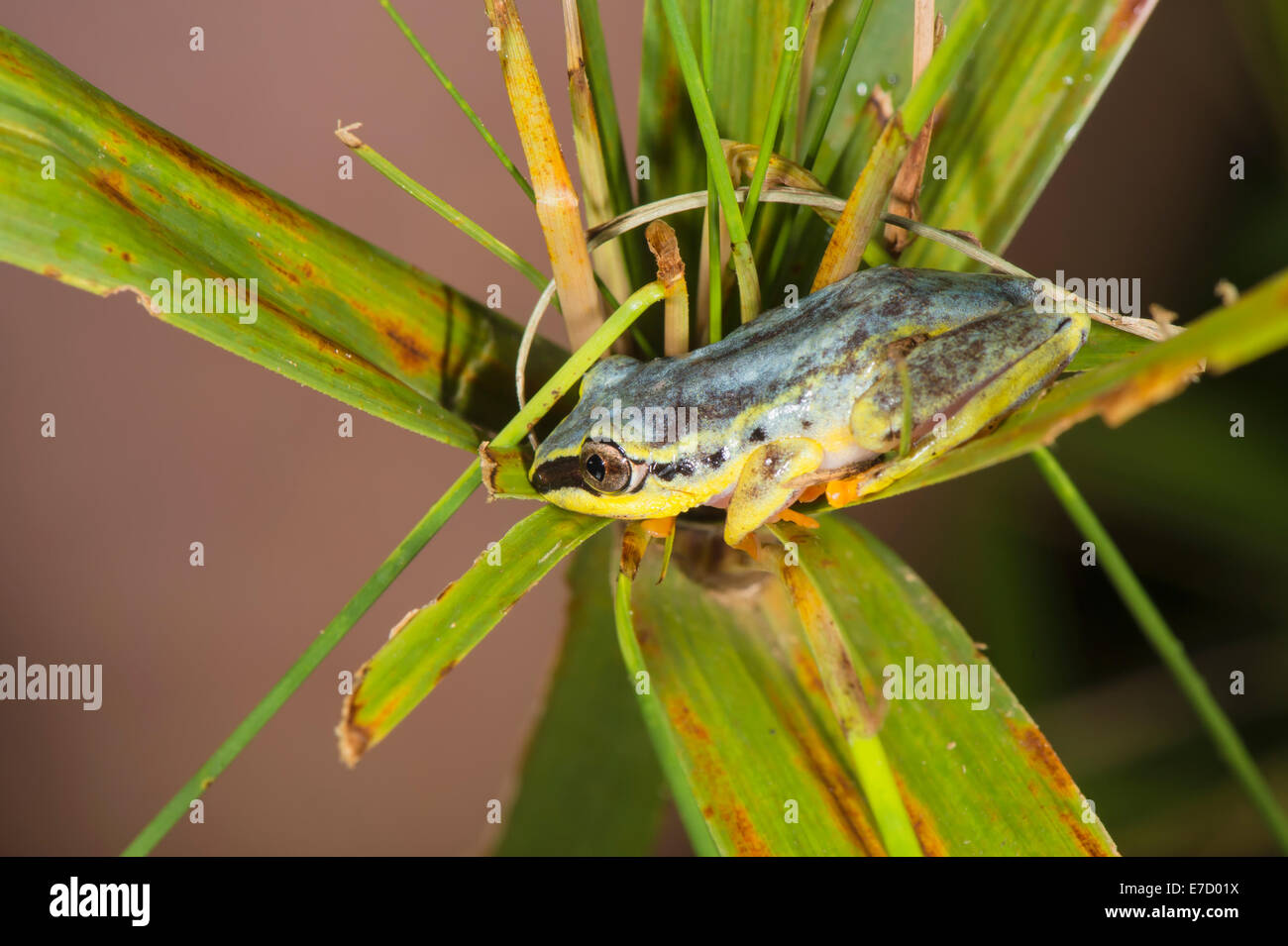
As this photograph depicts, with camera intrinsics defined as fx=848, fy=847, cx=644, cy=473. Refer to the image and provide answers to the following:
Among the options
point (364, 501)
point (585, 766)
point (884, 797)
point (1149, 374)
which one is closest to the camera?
point (1149, 374)

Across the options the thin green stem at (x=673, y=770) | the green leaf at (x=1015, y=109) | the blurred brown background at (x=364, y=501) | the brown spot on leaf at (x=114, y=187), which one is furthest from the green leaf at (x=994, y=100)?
the blurred brown background at (x=364, y=501)

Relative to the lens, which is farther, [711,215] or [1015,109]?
[1015,109]

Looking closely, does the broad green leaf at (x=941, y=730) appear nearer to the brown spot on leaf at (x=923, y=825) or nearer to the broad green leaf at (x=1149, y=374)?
the brown spot on leaf at (x=923, y=825)

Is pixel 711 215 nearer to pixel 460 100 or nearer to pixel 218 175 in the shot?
pixel 460 100

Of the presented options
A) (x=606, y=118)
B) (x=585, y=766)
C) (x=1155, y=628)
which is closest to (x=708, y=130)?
(x=606, y=118)

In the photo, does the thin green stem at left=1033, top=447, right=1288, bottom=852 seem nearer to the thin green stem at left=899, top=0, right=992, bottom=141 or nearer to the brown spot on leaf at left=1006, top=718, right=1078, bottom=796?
the brown spot on leaf at left=1006, top=718, right=1078, bottom=796
